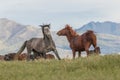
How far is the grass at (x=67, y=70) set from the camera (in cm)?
1653

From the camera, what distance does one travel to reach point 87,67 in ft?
61.3

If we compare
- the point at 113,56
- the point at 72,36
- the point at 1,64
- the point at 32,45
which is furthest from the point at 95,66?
the point at 72,36

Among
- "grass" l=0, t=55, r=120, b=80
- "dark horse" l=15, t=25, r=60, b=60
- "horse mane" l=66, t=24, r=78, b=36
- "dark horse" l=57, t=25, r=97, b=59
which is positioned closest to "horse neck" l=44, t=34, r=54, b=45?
"dark horse" l=15, t=25, r=60, b=60

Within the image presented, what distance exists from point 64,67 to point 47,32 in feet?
19.9

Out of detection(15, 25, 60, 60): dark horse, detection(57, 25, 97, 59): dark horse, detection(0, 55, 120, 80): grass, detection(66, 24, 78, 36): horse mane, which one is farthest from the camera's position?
detection(66, 24, 78, 36): horse mane

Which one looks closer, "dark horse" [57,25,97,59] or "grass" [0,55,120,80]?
"grass" [0,55,120,80]

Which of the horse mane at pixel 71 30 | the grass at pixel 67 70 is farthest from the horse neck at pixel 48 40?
the horse mane at pixel 71 30

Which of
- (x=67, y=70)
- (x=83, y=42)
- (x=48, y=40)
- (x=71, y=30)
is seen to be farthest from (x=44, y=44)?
(x=67, y=70)

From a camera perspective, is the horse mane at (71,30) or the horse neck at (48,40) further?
the horse mane at (71,30)

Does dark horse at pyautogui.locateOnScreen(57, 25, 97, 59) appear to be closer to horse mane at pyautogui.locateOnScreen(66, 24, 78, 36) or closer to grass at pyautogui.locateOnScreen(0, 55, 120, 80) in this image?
horse mane at pyautogui.locateOnScreen(66, 24, 78, 36)

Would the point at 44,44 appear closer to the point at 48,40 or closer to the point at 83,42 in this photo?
the point at 48,40

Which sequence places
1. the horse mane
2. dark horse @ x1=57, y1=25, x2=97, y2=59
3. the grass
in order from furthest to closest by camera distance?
the horse mane < dark horse @ x1=57, y1=25, x2=97, y2=59 < the grass

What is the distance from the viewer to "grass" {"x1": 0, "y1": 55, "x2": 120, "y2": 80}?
1653cm

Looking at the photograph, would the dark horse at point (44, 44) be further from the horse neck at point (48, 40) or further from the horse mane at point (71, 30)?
the horse mane at point (71, 30)
